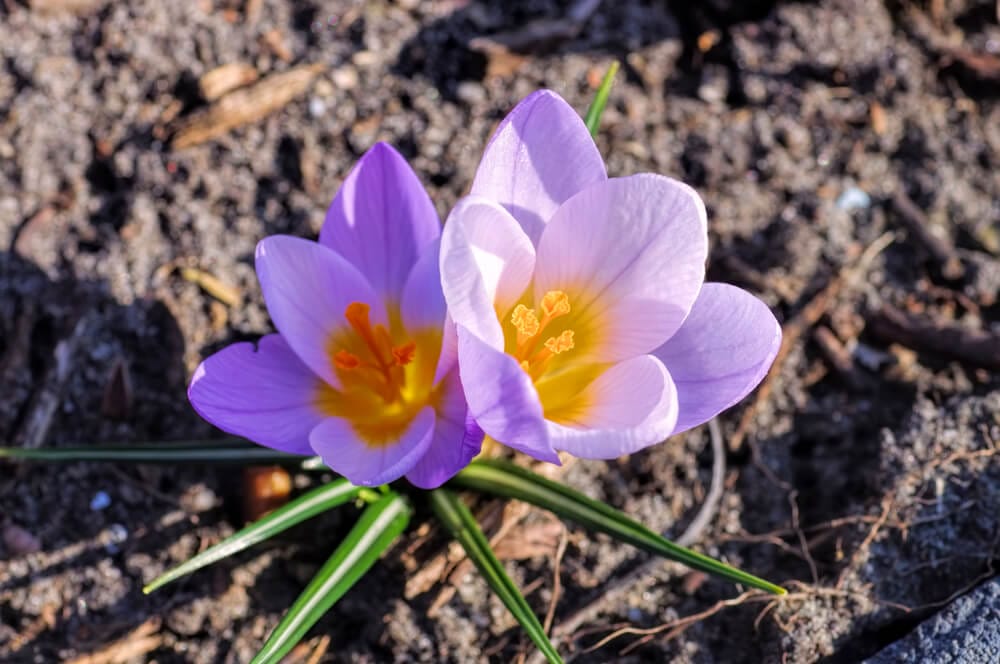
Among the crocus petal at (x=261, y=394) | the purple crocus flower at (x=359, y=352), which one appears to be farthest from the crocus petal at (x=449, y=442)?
the crocus petal at (x=261, y=394)

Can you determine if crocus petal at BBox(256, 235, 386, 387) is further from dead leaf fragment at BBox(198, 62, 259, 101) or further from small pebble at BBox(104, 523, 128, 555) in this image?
dead leaf fragment at BBox(198, 62, 259, 101)

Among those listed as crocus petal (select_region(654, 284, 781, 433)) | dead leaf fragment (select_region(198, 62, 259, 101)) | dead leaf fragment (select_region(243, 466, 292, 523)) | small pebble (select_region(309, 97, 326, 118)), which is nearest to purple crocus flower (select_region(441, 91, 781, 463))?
crocus petal (select_region(654, 284, 781, 433))

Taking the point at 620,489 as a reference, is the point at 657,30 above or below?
above

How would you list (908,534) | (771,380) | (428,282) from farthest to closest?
(771,380) < (908,534) < (428,282)

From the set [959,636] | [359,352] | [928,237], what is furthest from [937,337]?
[359,352]

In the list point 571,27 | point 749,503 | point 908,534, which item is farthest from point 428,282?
point 571,27

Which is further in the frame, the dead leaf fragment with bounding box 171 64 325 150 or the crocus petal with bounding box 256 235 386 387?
the dead leaf fragment with bounding box 171 64 325 150

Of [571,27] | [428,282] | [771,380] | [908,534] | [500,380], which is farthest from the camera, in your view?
[571,27]

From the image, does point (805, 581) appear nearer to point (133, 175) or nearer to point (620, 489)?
point (620, 489)
